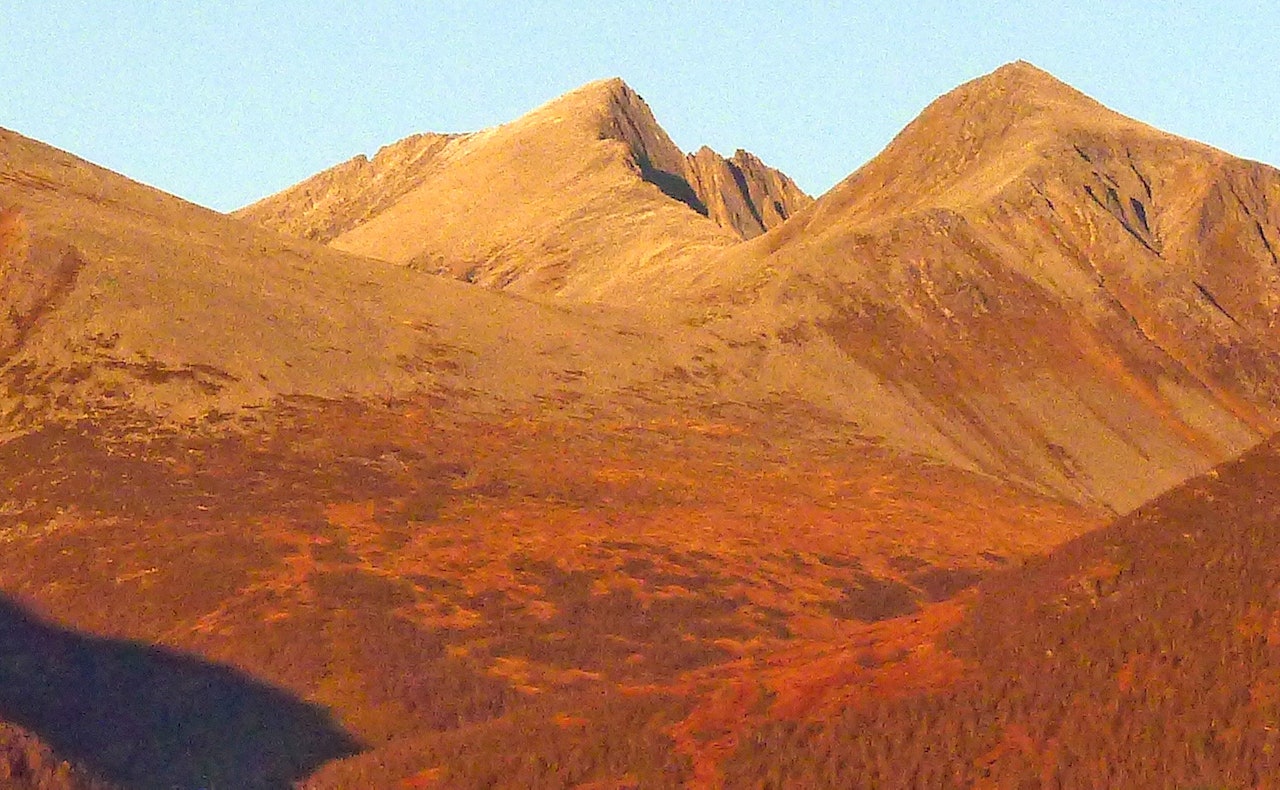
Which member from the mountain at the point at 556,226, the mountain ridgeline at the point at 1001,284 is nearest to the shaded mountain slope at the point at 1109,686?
the mountain ridgeline at the point at 1001,284

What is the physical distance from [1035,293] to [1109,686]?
98208 millimetres

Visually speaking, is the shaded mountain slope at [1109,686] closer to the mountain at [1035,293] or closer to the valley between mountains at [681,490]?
the valley between mountains at [681,490]

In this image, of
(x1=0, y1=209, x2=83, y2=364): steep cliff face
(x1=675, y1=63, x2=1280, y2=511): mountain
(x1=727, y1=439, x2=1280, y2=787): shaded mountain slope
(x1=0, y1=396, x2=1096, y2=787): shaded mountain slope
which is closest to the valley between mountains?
(x1=727, y1=439, x2=1280, y2=787): shaded mountain slope

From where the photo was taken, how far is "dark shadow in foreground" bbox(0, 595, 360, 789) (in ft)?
134

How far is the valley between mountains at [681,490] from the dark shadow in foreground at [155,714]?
0.59 feet

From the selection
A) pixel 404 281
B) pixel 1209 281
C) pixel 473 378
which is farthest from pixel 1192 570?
pixel 1209 281

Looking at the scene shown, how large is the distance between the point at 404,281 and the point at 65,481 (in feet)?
131

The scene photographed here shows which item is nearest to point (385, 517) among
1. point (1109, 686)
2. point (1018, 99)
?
point (1109, 686)

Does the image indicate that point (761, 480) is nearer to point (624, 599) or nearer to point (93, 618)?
point (624, 599)

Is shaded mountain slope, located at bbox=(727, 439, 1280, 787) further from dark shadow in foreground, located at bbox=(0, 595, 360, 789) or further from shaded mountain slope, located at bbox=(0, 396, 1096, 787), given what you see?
dark shadow in foreground, located at bbox=(0, 595, 360, 789)

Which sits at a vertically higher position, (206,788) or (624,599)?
(624,599)

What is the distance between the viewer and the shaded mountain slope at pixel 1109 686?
26.0 m

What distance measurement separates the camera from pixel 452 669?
49.8 metres

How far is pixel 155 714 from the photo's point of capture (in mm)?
45031
